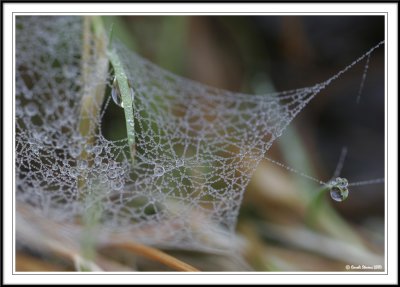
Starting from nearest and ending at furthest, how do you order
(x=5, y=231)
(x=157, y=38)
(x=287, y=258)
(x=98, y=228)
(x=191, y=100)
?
1. (x=5, y=231)
2. (x=98, y=228)
3. (x=287, y=258)
4. (x=191, y=100)
5. (x=157, y=38)

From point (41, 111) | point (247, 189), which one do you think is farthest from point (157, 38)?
point (247, 189)

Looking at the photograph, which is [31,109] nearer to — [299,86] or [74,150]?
[74,150]

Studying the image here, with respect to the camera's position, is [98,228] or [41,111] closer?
[98,228]

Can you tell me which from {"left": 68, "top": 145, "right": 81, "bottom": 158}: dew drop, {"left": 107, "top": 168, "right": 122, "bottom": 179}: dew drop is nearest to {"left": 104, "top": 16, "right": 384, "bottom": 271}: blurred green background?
{"left": 68, "top": 145, "right": 81, "bottom": 158}: dew drop

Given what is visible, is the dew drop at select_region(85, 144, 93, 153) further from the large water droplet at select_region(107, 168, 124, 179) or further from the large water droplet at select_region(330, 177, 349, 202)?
the large water droplet at select_region(330, 177, 349, 202)

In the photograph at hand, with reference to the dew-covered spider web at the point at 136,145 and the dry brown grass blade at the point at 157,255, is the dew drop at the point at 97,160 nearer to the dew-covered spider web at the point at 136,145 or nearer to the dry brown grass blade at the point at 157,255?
the dew-covered spider web at the point at 136,145

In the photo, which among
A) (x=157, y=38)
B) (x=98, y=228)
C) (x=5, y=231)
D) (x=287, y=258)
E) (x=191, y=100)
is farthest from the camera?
(x=157, y=38)

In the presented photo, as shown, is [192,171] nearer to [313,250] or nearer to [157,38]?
[313,250]
